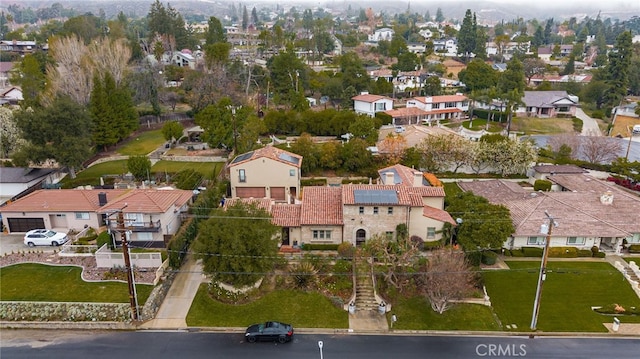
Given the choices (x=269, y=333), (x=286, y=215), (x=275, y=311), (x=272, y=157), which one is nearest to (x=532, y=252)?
(x=286, y=215)

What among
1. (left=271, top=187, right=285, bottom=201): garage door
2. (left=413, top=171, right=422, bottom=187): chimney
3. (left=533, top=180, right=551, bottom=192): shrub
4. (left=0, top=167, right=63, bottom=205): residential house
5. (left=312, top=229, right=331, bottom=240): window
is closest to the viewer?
(left=312, top=229, right=331, bottom=240): window

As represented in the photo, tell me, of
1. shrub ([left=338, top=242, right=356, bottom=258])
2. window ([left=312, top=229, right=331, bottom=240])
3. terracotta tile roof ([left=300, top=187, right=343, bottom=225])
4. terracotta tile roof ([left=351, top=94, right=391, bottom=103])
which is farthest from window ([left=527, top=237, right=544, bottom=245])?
terracotta tile roof ([left=351, top=94, right=391, bottom=103])

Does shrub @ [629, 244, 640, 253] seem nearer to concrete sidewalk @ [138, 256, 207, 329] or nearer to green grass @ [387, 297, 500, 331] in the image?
green grass @ [387, 297, 500, 331]

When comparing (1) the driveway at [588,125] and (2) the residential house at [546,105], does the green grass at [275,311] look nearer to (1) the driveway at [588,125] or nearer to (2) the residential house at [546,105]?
(1) the driveway at [588,125]

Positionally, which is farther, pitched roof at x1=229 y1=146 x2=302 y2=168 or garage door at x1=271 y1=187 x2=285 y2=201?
garage door at x1=271 y1=187 x2=285 y2=201

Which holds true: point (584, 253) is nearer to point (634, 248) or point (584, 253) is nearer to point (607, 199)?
point (634, 248)

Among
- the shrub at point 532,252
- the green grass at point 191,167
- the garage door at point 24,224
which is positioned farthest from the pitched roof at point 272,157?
the shrub at point 532,252
